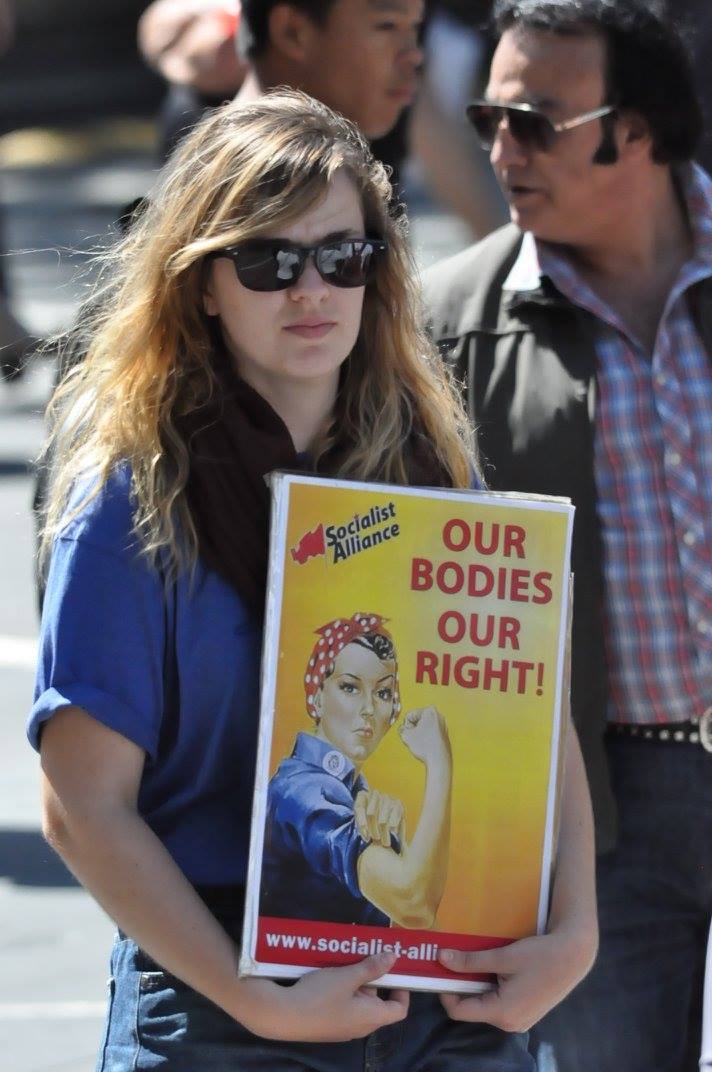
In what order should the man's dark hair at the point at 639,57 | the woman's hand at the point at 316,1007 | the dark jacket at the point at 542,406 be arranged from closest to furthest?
1. the woman's hand at the point at 316,1007
2. the dark jacket at the point at 542,406
3. the man's dark hair at the point at 639,57

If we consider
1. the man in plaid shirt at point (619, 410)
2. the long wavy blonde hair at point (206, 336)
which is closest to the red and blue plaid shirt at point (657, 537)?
the man in plaid shirt at point (619, 410)

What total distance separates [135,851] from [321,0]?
238cm

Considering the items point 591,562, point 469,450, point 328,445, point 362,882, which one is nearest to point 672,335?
point 591,562

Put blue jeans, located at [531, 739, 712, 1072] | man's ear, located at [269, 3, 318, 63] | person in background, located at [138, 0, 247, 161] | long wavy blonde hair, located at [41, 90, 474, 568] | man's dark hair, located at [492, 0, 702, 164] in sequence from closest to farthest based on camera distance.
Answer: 1. long wavy blonde hair, located at [41, 90, 474, 568]
2. blue jeans, located at [531, 739, 712, 1072]
3. man's dark hair, located at [492, 0, 702, 164]
4. man's ear, located at [269, 3, 318, 63]
5. person in background, located at [138, 0, 247, 161]

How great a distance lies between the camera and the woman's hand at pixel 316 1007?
2.17 meters

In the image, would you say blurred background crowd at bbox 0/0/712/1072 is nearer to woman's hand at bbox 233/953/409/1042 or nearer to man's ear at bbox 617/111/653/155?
man's ear at bbox 617/111/653/155

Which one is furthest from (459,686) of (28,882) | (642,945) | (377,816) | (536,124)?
(28,882)

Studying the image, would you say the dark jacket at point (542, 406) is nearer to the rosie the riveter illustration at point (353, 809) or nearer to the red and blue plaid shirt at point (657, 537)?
the red and blue plaid shirt at point (657, 537)

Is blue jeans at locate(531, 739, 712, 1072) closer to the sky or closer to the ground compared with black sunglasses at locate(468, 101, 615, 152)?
closer to the ground

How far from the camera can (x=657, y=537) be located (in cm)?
325

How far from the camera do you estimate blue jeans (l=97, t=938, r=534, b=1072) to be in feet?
7.44

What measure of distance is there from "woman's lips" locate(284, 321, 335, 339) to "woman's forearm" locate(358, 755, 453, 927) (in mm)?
511

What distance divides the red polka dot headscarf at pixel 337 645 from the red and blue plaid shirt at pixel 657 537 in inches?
41.5

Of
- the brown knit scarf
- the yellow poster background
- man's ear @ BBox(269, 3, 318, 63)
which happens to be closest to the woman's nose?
the brown knit scarf
